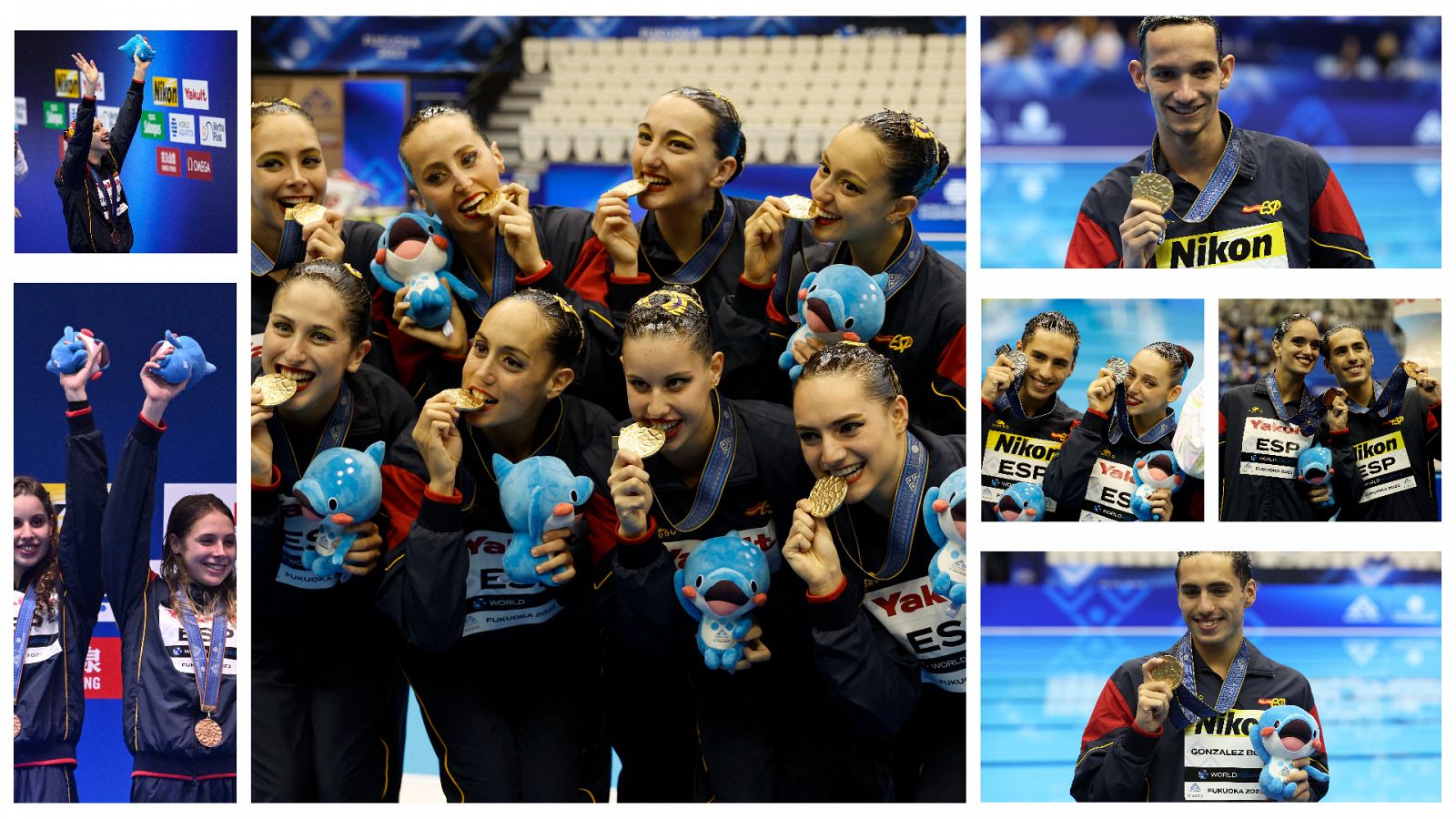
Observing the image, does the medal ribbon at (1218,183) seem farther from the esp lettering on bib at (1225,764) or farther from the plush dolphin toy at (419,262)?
the plush dolphin toy at (419,262)

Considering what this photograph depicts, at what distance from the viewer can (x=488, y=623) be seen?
3635 mm

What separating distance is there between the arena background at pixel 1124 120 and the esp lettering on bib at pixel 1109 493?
1.79 ft

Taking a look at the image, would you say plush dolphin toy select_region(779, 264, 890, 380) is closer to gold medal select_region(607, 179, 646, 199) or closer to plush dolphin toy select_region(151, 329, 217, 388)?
gold medal select_region(607, 179, 646, 199)

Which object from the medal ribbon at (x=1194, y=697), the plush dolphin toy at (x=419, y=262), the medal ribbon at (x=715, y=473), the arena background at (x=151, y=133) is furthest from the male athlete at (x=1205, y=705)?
the arena background at (x=151, y=133)

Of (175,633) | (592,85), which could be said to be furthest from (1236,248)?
(592,85)

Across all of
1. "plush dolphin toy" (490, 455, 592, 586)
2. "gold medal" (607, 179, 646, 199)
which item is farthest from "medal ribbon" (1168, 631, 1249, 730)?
"gold medal" (607, 179, 646, 199)

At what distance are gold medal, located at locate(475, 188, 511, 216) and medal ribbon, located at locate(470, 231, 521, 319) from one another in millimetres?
71

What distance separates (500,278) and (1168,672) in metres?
2.05

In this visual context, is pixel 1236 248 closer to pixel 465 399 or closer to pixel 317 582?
pixel 465 399

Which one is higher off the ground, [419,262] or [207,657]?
[419,262]

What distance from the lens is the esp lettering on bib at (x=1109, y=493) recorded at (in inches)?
139

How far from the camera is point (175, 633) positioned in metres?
3.67

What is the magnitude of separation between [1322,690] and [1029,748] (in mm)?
779
